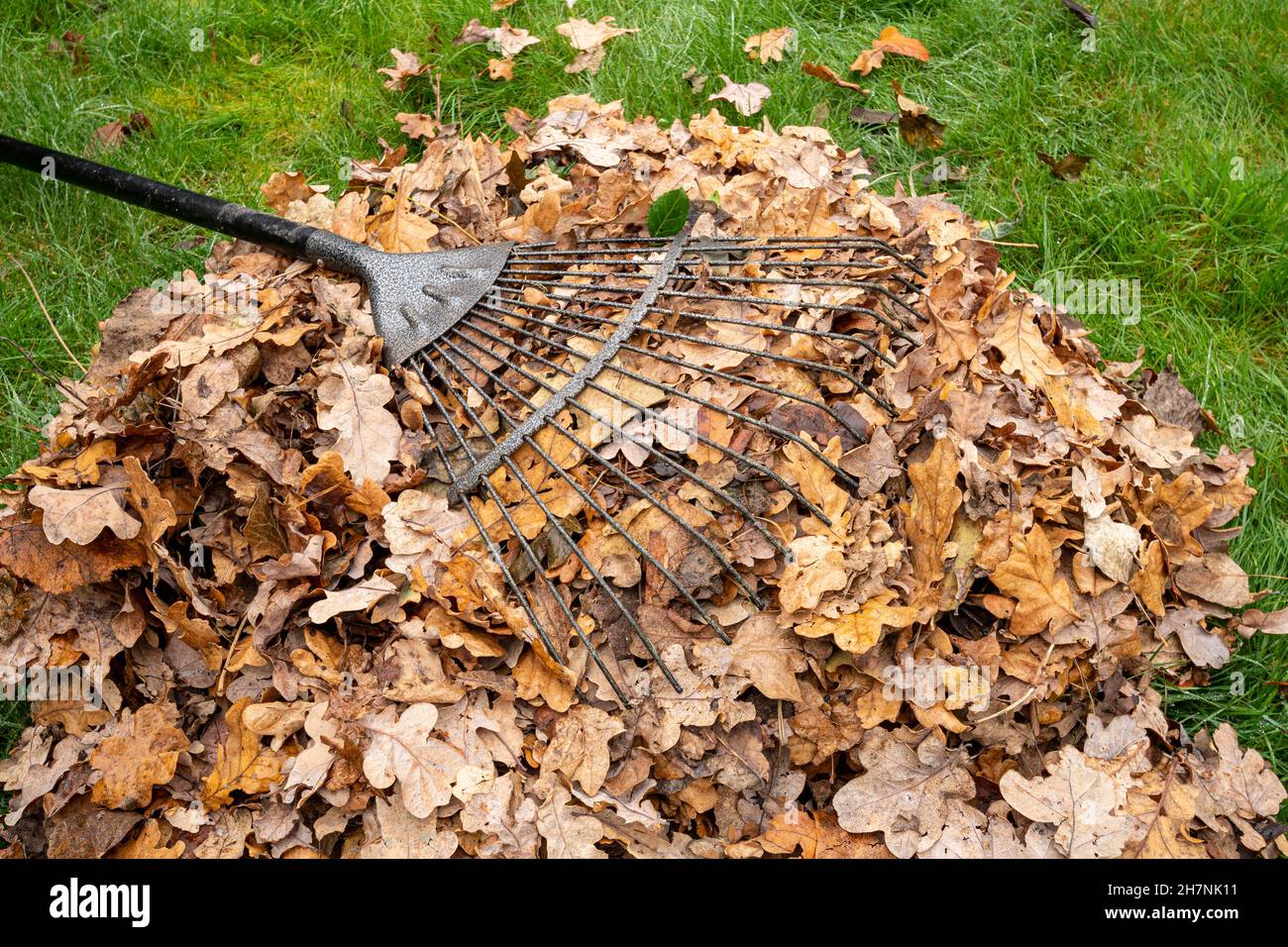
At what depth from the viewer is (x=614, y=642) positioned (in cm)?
213

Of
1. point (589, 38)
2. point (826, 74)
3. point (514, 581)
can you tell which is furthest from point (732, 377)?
point (589, 38)

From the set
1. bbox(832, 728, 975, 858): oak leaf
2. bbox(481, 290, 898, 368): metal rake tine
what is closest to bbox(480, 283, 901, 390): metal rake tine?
bbox(481, 290, 898, 368): metal rake tine

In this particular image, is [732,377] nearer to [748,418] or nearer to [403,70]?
[748,418]

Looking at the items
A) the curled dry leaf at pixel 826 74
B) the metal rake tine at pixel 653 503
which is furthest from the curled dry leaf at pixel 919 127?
the metal rake tine at pixel 653 503

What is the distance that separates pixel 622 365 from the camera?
2436 mm

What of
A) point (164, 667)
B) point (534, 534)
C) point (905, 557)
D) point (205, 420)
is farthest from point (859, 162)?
point (164, 667)

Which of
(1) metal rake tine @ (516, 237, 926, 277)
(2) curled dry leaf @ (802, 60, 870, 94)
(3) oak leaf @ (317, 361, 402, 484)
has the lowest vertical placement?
(3) oak leaf @ (317, 361, 402, 484)

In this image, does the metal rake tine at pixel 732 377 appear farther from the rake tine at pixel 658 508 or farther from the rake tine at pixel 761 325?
the rake tine at pixel 658 508

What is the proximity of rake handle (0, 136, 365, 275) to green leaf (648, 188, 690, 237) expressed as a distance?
829 millimetres

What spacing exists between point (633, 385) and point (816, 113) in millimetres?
1659

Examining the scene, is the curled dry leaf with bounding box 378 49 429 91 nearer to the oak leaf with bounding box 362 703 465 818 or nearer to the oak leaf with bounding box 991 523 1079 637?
the oak leaf with bounding box 362 703 465 818

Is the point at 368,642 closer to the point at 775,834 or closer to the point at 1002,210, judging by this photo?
the point at 775,834

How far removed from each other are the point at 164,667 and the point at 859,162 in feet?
8.76

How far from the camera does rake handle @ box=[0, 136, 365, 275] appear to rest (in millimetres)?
2650
